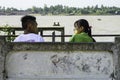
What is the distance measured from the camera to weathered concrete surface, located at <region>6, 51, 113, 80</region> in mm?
6184

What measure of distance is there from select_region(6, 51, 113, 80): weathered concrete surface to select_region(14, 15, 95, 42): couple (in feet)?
1.69

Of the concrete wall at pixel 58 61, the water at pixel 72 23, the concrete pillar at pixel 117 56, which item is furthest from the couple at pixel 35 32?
the water at pixel 72 23

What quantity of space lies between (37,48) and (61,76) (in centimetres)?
51

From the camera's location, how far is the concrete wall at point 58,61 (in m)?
6.16

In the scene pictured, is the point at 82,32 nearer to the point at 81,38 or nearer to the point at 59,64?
the point at 81,38

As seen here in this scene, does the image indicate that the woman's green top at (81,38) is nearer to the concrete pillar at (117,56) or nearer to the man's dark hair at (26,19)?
the man's dark hair at (26,19)

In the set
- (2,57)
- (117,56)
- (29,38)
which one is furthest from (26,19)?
(117,56)

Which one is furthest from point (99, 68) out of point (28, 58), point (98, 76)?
point (28, 58)

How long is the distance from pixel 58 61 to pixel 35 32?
85cm

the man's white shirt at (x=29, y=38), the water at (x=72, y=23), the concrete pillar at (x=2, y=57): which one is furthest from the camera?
the water at (x=72, y=23)

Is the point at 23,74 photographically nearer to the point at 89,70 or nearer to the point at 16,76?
the point at 16,76

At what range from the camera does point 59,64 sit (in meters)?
6.21

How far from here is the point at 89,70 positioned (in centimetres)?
621

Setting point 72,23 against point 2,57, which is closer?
point 2,57
